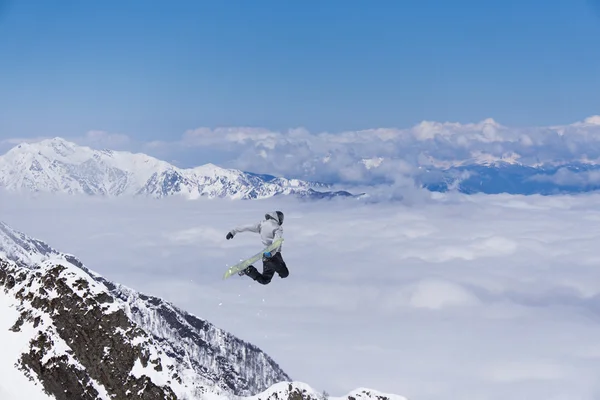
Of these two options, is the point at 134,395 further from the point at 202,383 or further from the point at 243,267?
the point at 243,267

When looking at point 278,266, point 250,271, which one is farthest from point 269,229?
point 250,271

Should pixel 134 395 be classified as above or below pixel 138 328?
below

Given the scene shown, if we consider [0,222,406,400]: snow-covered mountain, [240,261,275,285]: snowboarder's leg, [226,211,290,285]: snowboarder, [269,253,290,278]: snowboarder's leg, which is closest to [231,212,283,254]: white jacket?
[226,211,290,285]: snowboarder

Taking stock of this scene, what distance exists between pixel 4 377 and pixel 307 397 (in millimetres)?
41347

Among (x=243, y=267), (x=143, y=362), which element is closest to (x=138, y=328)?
(x=143, y=362)

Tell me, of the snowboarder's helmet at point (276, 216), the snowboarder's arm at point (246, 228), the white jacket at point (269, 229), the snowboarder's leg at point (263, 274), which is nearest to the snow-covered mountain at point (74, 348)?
the snowboarder's leg at point (263, 274)

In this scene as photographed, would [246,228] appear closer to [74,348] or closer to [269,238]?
[269,238]

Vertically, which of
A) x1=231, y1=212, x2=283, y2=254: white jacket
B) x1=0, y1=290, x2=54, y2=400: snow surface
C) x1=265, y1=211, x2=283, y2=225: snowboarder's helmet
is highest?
x1=265, y1=211, x2=283, y2=225: snowboarder's helmet

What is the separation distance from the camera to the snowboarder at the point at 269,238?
25984mm

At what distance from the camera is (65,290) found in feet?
247

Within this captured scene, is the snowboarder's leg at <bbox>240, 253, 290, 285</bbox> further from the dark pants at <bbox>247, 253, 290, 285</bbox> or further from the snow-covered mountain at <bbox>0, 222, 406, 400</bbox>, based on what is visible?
the snow-covered mountain at <bbox>0, 222, 406, 400</bbox>

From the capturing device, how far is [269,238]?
1030 inches

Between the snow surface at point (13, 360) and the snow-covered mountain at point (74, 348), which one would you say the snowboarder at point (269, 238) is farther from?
the snow surface at point (13, 360)

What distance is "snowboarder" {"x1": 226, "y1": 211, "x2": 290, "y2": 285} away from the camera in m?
26.0
